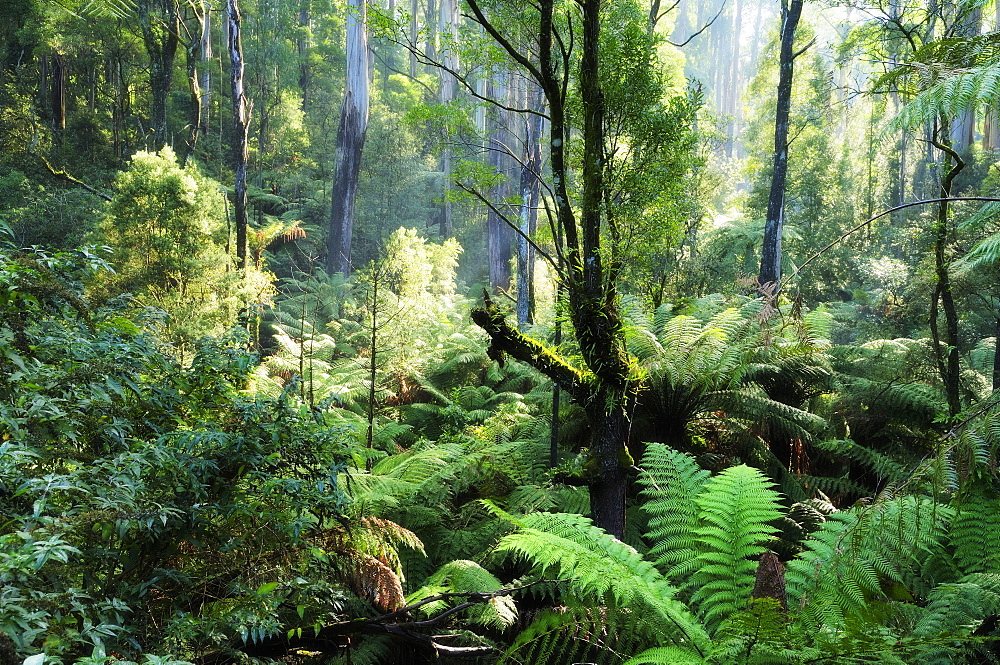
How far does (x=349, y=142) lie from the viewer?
642 inches

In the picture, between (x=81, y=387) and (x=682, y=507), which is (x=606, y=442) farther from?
(x=81, y=387)

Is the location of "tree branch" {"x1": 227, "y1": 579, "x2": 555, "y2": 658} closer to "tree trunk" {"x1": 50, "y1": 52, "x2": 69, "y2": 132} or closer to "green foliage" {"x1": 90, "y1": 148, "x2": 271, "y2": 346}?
"green foliage" {"x1": 90, "y1": 148, "x2": 271, "y2": 346}

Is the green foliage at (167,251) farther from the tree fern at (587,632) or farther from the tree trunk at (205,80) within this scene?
the tree trunk at (205,80)

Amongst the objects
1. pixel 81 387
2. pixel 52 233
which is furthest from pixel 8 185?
pixel 81 387

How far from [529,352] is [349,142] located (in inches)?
573

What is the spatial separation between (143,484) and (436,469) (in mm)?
2515

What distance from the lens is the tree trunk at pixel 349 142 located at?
1617cm

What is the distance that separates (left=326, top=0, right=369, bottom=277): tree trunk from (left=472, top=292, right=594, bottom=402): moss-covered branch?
539 inches

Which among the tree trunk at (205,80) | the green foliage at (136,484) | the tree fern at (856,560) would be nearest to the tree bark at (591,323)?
the tree fern at (856,560)

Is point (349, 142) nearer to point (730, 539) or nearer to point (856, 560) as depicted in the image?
point (730, 539)

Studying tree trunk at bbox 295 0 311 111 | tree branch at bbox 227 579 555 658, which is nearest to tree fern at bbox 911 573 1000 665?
tree branch at bbox 227 579 555 658

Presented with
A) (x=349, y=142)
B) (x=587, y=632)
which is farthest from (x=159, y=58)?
(x=587, y=632)

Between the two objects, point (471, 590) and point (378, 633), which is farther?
point (471, 590)

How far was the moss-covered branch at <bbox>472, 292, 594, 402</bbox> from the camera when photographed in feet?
10.8
